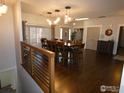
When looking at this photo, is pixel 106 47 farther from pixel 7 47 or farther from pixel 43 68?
pixel 7 47

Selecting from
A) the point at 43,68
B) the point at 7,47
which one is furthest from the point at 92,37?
the point at 43,68

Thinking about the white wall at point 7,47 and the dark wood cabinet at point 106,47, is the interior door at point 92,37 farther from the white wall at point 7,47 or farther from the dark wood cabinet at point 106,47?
the white wall at point 7,47

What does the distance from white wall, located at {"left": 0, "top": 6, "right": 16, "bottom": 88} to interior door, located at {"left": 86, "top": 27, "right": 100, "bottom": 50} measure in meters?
5.99

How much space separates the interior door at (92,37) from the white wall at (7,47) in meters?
5.99

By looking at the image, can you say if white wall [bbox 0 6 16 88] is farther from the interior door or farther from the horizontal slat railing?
the interior door

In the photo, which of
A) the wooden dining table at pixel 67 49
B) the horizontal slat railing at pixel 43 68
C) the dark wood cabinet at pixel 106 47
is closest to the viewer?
the horizontal slat railing at pixel 43 68

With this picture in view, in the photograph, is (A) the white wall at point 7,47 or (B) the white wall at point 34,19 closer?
(A) the white wall at point 7,47

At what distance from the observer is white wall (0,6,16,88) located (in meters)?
4.13

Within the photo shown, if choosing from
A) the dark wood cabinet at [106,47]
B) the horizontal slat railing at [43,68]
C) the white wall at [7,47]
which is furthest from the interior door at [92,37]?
the horizontal slat railing at [43,68]

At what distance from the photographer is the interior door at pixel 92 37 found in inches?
306

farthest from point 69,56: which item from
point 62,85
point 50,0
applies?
point 50,0

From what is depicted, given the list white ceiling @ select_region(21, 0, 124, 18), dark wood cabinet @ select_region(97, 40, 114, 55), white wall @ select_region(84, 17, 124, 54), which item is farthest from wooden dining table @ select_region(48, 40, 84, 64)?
white wall @ select_region(84, 17, 124, 54)

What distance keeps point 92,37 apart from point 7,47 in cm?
628

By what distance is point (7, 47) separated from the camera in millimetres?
4324
